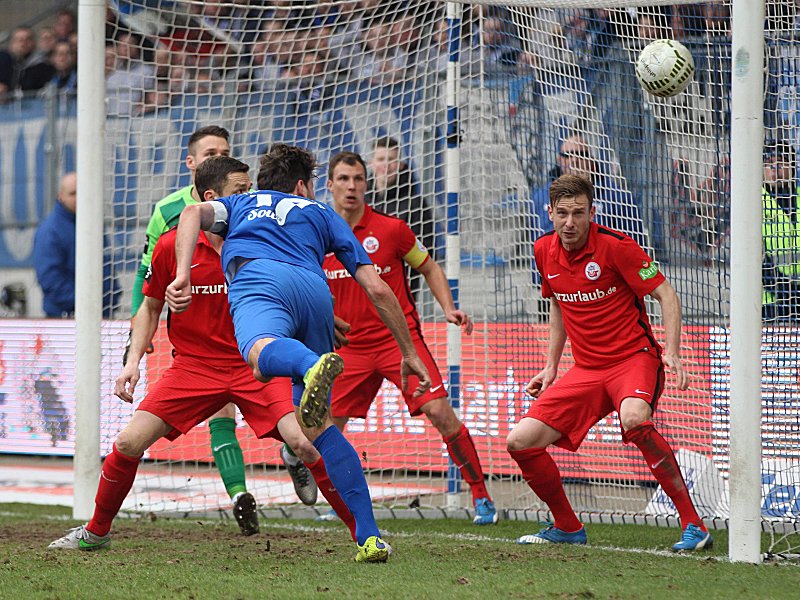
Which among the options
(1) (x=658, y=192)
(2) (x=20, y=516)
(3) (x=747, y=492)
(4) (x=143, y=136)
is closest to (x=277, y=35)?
(4) (x=143, y=136)

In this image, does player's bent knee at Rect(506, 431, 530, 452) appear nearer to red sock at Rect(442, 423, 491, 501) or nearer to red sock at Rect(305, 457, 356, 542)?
red sock at Rect(305, 457, 356, 542)

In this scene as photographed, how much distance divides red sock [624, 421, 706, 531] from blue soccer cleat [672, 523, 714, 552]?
3 cm

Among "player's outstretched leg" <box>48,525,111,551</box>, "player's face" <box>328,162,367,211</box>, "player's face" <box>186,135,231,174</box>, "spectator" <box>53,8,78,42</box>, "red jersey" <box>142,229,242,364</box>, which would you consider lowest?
"player's outstretched leg" <box>48,525,111,551</box>

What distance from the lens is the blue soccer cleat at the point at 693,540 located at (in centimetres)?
580

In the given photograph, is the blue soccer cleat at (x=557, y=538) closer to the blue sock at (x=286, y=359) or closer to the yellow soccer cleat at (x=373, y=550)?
the yellow soccer cleat at (x=373, y=550)

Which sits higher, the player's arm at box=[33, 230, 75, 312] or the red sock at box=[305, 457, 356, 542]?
the player's arm at box=[33, 230, 75, 312]

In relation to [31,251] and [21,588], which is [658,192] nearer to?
[21,588]

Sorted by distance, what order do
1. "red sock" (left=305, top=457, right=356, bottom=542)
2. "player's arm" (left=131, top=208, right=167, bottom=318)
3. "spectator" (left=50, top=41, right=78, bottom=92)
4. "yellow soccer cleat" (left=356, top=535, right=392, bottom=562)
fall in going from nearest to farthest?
1. "yellow soccer cleat" (left=356, top=535, right=392, bottom=562)
2. "red sock" (left=305, top=457, right=356, bottom=542)
3. "player's arm" (left=131, top=208, right=167, bottom=318)
4. "spectator" (left=50, top=41, right=78, bottom=92)

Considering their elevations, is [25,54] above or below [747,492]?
above

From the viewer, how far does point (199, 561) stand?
5344 mm

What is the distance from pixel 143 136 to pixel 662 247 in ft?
13.5

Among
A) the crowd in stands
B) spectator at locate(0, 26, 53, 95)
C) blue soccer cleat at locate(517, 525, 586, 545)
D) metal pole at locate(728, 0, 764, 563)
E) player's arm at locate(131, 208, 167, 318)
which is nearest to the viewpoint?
metal pole at locate(728, 0, 764, 563)

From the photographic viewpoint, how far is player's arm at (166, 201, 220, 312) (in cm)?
486

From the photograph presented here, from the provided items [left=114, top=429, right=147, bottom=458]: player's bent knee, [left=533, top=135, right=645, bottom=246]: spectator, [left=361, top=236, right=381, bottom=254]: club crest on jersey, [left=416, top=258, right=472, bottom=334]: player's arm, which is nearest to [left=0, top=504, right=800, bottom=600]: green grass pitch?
[left=114, top=429, right=147, bottom=458]: player's bent knee
